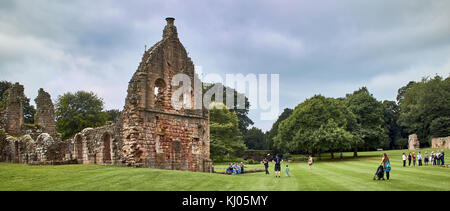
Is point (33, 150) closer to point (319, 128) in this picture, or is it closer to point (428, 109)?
point (319, 128)

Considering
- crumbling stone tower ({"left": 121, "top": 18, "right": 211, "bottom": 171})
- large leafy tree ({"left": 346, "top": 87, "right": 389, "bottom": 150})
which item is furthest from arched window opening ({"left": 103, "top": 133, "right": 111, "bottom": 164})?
large leafy tree ({"left": 346, "top": 87, "right": 389, "bottom": 150})

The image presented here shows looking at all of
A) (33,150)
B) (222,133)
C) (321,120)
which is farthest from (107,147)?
(321,120)

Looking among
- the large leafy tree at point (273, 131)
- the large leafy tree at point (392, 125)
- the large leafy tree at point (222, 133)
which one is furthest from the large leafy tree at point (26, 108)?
the large leafy tree at point (392, 125)

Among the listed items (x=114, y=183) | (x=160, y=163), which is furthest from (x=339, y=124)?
(x=114, y=183)

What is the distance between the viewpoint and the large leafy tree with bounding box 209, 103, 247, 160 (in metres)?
47.8

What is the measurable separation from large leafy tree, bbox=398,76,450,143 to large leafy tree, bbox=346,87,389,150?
10.2 m

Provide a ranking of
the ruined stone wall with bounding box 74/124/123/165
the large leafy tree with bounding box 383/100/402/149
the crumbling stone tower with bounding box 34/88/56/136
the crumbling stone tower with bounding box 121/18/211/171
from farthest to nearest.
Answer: the large leafy tree with bounding box 383/100/402/149
the crumbling stone tower with bounding box 34/88/56/136
the ruined stone wall with bounding box 74/124/123/165
the crumbling stone tower with bounding box 121/18/211/171

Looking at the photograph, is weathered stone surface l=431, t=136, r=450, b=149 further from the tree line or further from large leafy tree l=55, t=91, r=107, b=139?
large leafy tree l=55, t=91, r=107, b=139

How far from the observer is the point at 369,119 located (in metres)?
50.9

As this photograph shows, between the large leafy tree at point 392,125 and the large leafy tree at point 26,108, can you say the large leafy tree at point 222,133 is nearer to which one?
the large leafy tree at point 26,108

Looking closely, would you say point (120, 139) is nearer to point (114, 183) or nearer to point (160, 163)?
point (160, 163)

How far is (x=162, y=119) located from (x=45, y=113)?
50.3 ft

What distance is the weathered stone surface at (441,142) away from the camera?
48.0m

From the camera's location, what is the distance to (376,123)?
51031 mm
